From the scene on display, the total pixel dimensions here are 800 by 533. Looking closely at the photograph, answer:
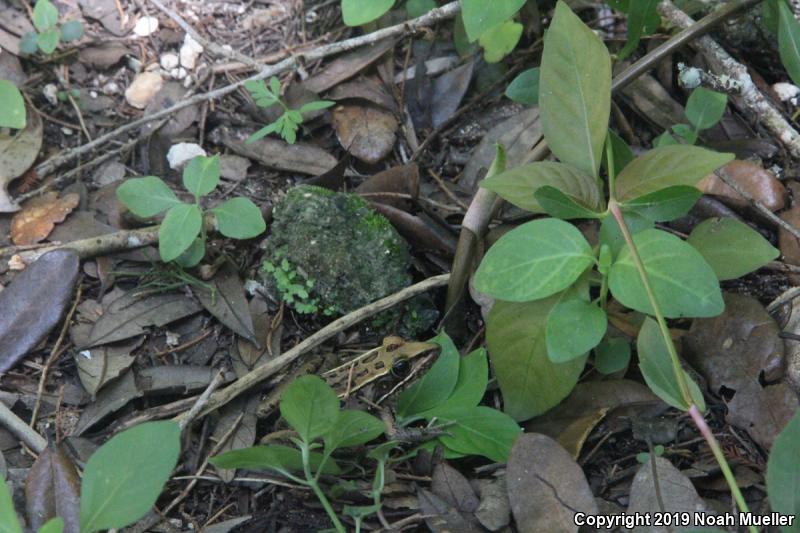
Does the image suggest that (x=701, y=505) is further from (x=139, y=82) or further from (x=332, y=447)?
(x=139, y=82)

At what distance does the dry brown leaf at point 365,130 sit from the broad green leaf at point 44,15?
4.53 feet

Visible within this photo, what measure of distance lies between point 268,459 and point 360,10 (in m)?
1.74

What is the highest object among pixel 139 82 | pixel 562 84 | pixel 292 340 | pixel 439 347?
pixel 562 84

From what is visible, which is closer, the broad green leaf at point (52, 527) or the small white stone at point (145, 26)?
the broad green leaf at point (52, 527)

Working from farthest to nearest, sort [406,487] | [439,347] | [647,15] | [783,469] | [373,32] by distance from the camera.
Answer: [373,32]
[647,15]
[439,347]
[406,487]
[783,469]

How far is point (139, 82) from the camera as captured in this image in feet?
12.3

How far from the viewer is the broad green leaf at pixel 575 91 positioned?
2.44 meters

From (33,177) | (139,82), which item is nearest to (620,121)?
(139,82)

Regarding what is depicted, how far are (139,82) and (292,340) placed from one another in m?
1.64

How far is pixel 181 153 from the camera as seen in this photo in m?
3.50

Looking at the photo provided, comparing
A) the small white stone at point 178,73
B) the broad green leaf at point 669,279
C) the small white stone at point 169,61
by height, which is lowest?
the small white stone at point 178,73

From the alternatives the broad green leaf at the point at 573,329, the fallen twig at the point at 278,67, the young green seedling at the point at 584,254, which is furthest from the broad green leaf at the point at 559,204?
the fallen twig at the point at 278,67

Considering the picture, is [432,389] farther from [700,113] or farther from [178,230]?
[700,113]

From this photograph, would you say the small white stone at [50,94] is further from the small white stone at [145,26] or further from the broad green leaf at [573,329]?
the broad green leaf at [573,329]
